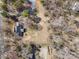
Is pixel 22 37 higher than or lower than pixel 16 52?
higher

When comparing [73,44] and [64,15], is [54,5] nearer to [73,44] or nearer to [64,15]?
[64,15]

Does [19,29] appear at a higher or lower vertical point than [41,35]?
higher

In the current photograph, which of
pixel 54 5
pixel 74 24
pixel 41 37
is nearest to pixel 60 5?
pixel 54 5

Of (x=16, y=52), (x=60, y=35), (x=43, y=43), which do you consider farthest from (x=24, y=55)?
(x=60, y=35)

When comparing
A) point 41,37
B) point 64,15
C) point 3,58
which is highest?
point 64,15

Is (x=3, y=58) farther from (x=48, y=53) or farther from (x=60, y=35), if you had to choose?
(x=60, y=35)

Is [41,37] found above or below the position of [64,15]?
below

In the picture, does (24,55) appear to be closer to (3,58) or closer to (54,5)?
(3,58)
